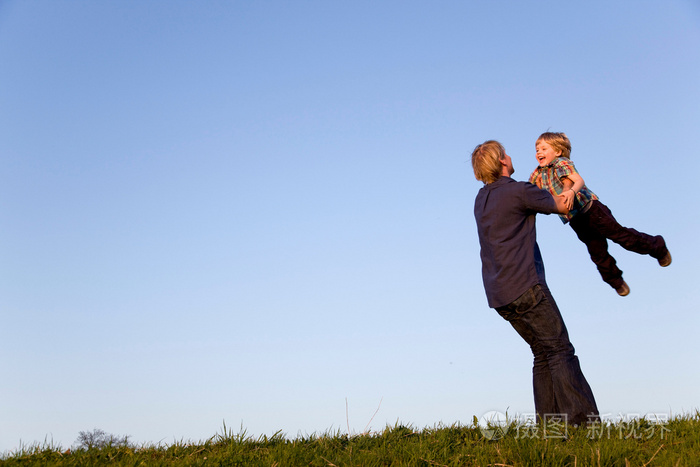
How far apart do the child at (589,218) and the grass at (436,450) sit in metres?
2.93

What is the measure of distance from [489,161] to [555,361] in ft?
6.45

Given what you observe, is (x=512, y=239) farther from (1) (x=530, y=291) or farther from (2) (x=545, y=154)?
(2) (x=545, y=154)

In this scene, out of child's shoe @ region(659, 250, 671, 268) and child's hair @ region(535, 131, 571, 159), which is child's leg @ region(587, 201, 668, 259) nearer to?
child's shoe @ region(659, 250, 671, 268)

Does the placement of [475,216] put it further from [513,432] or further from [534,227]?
[513,432]

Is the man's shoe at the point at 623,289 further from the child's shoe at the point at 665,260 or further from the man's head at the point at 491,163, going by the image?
the man's head at the point at 491,163

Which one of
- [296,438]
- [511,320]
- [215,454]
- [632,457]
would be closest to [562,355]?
[511,320]

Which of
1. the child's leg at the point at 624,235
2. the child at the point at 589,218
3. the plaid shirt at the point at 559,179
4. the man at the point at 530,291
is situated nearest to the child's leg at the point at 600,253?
the child at the point at 589,218

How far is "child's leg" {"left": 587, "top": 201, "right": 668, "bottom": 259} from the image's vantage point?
773 cm

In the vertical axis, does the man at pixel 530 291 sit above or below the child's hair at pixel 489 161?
below

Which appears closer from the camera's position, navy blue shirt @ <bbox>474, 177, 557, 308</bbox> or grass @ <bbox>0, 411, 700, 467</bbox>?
grass @ <bbox>0, 411, 700, 467</bbox>

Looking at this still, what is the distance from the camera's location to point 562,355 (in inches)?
207

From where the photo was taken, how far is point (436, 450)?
15.2 ft

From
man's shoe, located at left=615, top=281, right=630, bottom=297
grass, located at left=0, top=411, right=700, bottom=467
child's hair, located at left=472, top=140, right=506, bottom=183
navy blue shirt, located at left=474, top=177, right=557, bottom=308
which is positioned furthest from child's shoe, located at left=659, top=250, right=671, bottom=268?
child's hair, located at left=472, top=140, right=506, bottom=183

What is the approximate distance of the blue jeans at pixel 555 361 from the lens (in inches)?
206
